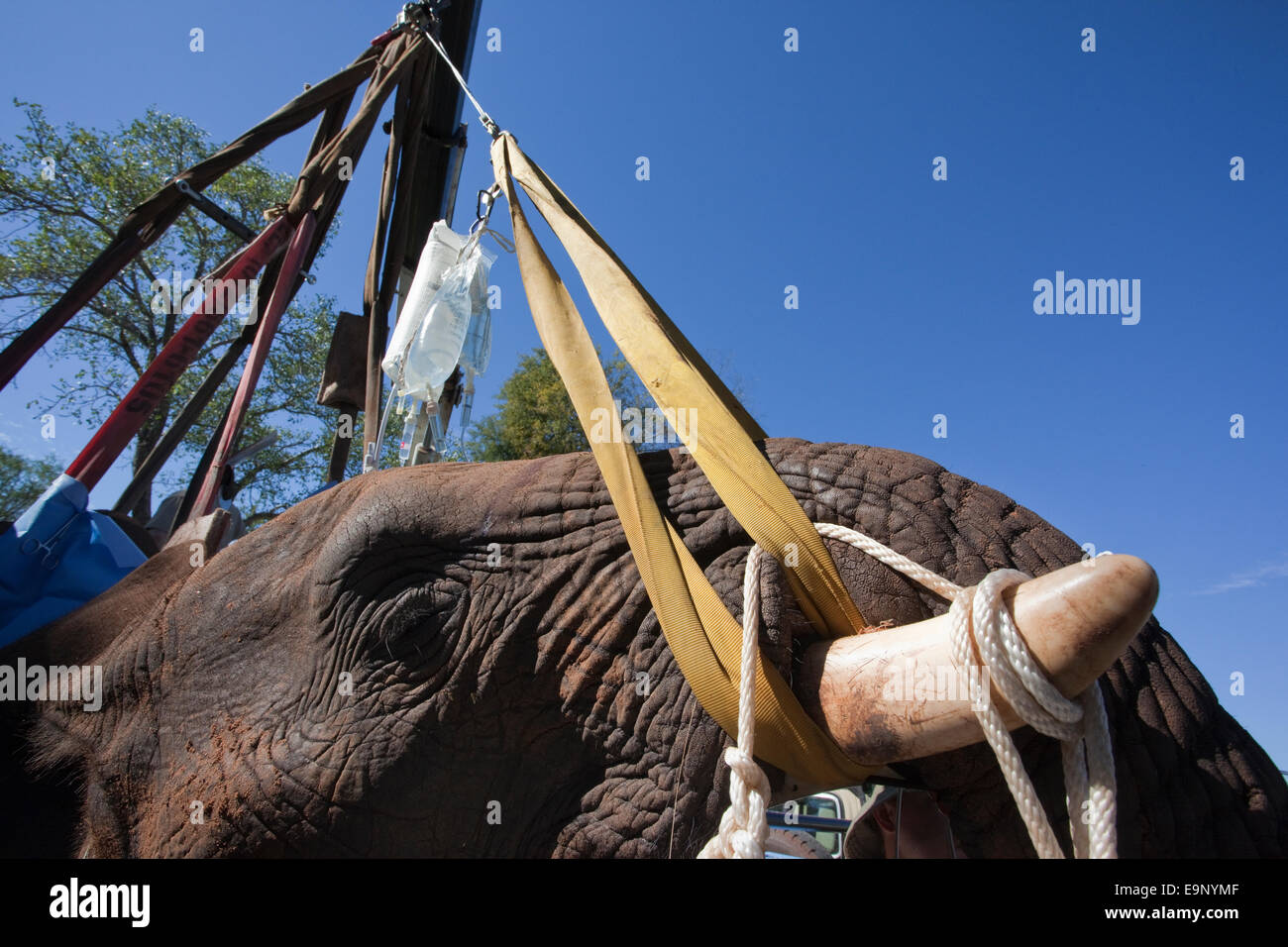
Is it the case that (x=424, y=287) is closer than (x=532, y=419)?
Yes

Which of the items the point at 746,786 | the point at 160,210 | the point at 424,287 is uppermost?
the point at 160,210

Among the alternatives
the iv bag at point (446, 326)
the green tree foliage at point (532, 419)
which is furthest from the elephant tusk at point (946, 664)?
the green tree foliage at point (532, 419)

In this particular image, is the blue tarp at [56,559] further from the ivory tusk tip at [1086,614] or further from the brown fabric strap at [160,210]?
the ivory tusk tip at [1086,614]

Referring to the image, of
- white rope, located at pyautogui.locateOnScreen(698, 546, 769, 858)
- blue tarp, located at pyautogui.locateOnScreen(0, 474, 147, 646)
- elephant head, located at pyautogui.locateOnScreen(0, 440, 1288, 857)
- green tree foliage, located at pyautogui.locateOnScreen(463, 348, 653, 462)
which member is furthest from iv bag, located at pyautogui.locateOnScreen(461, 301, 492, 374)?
green tree foliage, located at pyautogui.locateOnScreen(463, 348, 653, 462)

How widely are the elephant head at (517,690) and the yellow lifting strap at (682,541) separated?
7 centimetres

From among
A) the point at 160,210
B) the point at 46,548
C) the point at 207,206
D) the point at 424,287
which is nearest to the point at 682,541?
the point at 46,548

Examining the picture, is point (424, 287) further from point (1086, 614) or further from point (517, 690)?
point (1086, 614)

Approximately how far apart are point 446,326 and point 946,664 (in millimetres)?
4668

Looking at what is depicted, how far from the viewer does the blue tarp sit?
277 centimetres

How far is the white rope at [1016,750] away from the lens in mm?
1133

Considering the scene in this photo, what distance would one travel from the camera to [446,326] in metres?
5.32

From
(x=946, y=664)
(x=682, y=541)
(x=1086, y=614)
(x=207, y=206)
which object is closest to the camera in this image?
(x=1086, y=614)

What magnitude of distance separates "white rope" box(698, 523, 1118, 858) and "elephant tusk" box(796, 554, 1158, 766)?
2 centimetres
